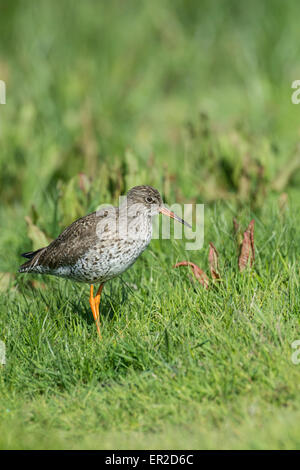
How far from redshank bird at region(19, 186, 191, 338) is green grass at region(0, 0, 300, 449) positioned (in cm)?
32

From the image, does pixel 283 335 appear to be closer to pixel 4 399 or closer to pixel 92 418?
pixel 92 418

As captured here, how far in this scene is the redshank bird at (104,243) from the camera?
4648 mm

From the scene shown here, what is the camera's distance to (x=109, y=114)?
10.3 meters

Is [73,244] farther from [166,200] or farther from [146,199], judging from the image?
[166,200]

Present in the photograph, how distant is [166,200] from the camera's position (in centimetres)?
662

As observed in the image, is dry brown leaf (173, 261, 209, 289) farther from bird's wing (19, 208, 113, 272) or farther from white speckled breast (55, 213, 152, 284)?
bird's wing (19, 208, 113, 272)

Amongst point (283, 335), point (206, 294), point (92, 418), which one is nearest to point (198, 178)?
point (206, 294)

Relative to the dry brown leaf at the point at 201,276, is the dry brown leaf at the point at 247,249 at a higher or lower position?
higher

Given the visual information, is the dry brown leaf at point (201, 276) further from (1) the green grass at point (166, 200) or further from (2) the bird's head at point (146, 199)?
(2) the bird's head at point (146, 199)

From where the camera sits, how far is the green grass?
3779 mm

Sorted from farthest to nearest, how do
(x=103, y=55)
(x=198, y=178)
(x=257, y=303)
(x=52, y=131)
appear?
(x=103, y=55), (x=52, y=131), (x=198, y=178), (x=257, y=303)

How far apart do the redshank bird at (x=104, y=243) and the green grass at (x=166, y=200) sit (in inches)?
12.5

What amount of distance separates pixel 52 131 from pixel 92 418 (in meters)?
6.28

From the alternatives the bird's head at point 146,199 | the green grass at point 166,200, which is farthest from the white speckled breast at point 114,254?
the green grass at point 166,200
